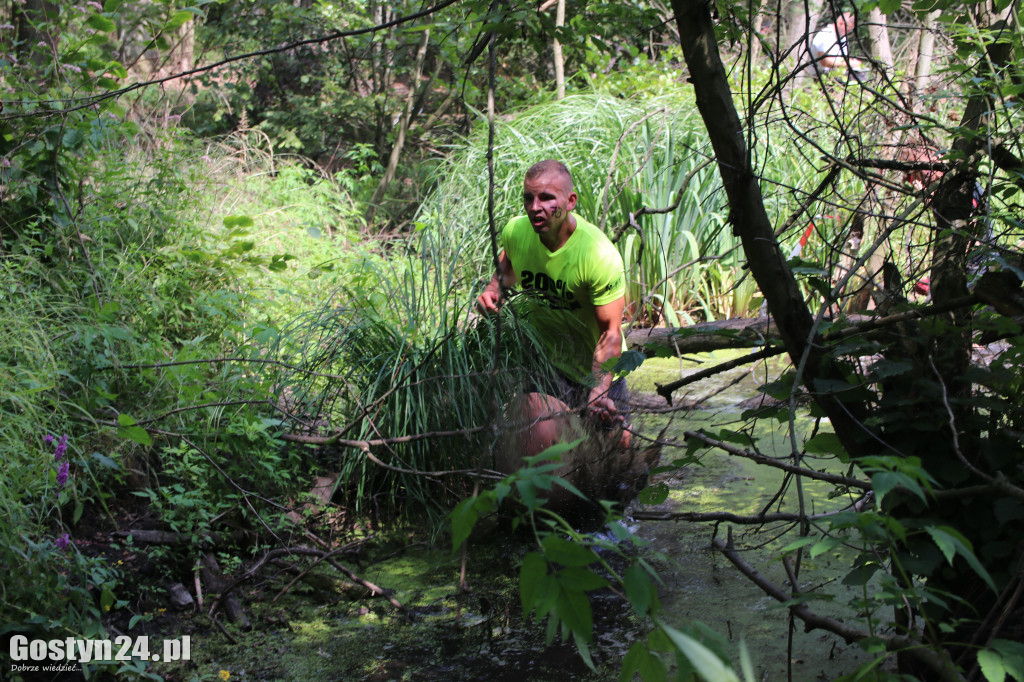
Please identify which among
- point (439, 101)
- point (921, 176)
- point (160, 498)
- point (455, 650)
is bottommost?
point (455, 650)

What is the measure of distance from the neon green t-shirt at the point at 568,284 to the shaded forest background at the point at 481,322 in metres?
0.30

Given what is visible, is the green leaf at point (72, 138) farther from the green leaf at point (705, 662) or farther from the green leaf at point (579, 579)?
the green leaf at point (705, 662)

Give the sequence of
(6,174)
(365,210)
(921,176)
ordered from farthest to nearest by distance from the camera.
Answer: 1. (365,210)
2. (6,174)
3. (921,176)

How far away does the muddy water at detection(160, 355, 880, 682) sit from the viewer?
8.67 ft

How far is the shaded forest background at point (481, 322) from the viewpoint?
6.05 ft

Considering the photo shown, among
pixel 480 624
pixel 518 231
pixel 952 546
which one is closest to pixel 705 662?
pixel 952 546

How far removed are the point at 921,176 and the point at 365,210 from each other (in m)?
7.83

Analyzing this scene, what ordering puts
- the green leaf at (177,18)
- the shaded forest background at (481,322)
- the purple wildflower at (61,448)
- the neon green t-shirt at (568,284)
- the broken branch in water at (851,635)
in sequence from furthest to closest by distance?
the neon green t-shirt at (568,284) → the green leaf at (177,18) → the purple wildflower at (61,448) → the shaded forest background at (481,322) → the broken branch in water at (851,635)

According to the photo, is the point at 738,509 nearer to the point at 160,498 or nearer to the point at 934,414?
the point at 934,414

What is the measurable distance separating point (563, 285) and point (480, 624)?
186cm

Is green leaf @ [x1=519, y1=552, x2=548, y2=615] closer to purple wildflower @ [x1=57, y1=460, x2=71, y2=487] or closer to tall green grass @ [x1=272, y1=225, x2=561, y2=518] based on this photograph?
purple wildflower @ [x1=57, y1=460, x2=71, y2=487]

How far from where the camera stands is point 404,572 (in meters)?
3.50

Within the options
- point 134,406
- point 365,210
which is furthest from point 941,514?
point 365,210

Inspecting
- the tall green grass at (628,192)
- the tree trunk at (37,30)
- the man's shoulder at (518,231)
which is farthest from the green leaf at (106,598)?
the tall green grass at (628,192)
